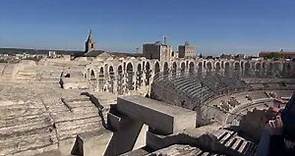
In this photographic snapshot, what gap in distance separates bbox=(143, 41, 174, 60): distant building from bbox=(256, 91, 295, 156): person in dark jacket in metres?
41.3

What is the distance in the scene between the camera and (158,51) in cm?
4625

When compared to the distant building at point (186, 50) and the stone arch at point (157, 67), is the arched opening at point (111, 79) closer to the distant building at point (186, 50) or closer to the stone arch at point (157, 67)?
the stone arch at point (157, 67)

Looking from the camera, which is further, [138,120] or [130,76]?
[130,76]

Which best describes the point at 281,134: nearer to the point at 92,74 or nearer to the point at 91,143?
the point at 91,143

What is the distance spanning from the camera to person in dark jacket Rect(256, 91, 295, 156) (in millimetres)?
4051

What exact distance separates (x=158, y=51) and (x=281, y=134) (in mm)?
42298

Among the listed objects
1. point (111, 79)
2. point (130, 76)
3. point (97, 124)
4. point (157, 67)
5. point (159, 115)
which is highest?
point (157, 67)

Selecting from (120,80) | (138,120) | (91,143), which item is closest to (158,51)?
(120,80)

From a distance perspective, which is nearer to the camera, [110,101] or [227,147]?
[227,147]

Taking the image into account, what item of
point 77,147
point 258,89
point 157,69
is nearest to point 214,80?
point 258,89

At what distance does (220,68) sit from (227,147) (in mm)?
47685

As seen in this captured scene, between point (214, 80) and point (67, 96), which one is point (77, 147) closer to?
point (67, 96)

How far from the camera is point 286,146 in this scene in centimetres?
415

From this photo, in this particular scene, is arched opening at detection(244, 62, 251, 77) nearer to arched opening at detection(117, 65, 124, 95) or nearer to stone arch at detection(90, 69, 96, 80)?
arched opening at detection(117, 65, 124, 95)
